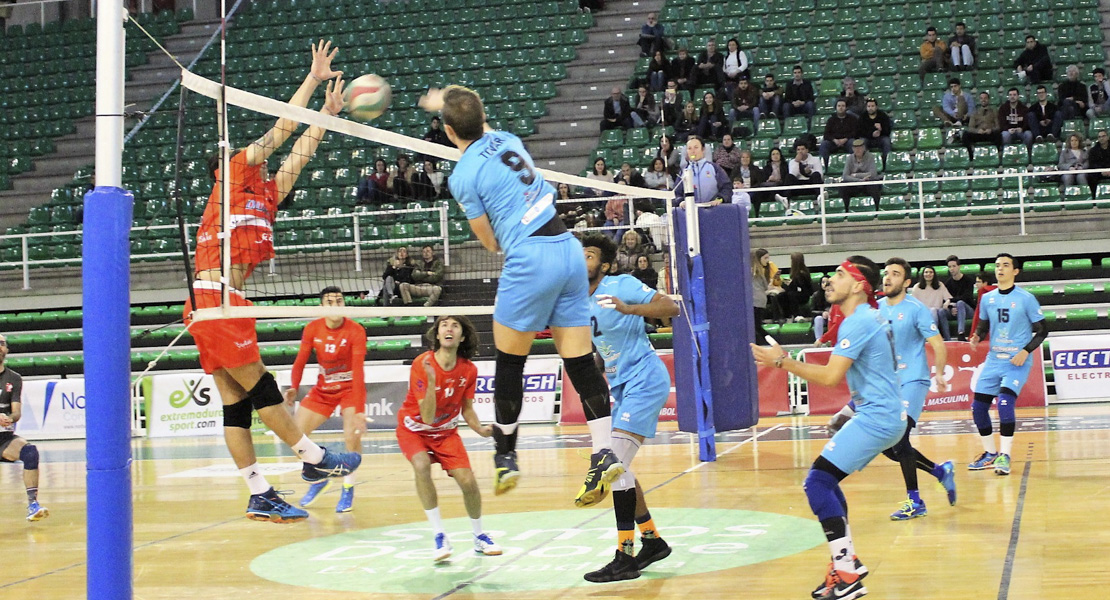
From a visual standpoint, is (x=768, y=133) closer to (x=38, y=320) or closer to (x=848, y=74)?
(x=848, y=74)

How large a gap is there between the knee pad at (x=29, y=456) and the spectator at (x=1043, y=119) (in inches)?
636

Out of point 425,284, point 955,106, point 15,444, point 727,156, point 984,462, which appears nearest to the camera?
point 15,444

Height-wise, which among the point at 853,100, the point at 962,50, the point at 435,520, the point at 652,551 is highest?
the point at 962,50

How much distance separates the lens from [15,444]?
10.2 meters

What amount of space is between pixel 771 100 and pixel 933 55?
321cm

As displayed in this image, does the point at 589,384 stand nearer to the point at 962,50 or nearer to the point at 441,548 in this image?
the point at 441,548

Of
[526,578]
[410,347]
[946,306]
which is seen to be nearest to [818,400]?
[946,306]

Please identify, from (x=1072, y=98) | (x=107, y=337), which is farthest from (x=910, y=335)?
(x=1072, y=98)

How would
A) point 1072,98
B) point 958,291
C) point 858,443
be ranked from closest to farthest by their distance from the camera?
point 858,443 → point 958,291 → point 1072,98

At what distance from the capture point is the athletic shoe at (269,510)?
8047 mm

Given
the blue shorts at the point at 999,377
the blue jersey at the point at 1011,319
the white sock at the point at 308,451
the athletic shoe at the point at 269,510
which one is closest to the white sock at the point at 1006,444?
the blue shorts at the point at 999,377

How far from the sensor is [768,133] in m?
20.7

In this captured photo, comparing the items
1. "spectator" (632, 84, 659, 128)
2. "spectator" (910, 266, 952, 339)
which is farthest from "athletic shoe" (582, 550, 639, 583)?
"spectator" (632, 84, 659, 128)

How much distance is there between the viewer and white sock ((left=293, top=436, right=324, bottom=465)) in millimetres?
8422
